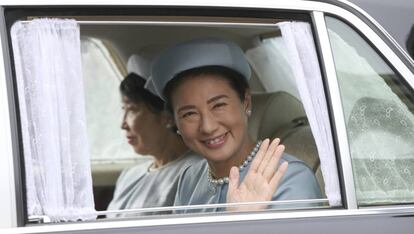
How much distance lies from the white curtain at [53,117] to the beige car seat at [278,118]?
4.35 feet

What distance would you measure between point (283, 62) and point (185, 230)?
181cm

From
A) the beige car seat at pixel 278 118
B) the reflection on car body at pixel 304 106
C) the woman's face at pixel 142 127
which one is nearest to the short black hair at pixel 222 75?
the beige car seat at pixel 278 118

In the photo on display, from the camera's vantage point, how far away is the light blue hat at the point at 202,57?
4000 mm

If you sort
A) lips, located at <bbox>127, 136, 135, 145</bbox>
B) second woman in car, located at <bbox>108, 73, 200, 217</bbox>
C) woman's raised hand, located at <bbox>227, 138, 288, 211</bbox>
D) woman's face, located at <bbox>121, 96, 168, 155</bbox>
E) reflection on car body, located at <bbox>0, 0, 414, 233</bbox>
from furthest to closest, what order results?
lips, located at <bbox>127, 136, 135, 145</bbox>, woman's face, located at <bbox>121, 96, 168, 155</bbox>, second woman in car, located at <bbox>108, 73, 200, 217</bbox>, woman's raised hand, located at <bbox>227, 138, 288, 211</bbox>, reflection on car body, located at <bbox>0, 0, 414, 233</bbox>

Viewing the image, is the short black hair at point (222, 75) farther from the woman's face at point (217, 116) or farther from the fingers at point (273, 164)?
the fingers at point (273, 164)

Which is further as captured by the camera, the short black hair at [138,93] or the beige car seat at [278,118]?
the short black hair at [138,93]

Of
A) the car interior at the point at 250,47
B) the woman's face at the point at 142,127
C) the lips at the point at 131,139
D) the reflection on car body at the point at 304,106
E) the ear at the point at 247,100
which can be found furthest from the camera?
the lips at the point at 131,139

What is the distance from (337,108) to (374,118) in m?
0.19

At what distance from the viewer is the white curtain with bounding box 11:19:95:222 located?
3.06 metres

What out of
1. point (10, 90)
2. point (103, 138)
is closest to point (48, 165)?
point (10, 90)

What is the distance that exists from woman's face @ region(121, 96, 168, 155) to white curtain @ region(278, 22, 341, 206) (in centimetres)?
195

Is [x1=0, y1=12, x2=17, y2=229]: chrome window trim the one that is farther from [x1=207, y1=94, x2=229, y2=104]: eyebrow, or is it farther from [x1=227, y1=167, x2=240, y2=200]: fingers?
[x1=207, y1=94, x2=229, y2=104]: eyebrow

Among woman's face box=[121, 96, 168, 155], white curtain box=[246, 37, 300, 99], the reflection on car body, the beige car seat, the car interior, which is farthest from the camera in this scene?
woman's face box=[121, 96, 168, 155]

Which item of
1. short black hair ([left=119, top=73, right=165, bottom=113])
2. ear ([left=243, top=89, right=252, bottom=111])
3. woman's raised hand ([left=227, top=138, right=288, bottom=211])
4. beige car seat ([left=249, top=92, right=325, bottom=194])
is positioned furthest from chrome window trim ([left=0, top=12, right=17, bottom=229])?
short black hair ([left=119, top=73, right=165, bottom=113])
